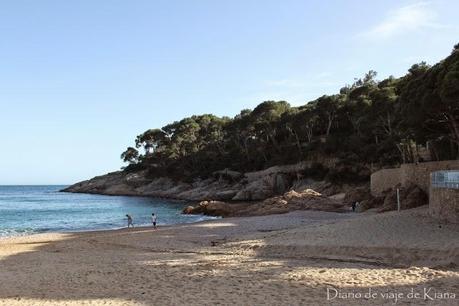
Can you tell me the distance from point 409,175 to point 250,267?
21.6m

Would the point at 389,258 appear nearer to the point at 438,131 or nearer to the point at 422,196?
the point at 422,196

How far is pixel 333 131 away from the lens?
3155 inches

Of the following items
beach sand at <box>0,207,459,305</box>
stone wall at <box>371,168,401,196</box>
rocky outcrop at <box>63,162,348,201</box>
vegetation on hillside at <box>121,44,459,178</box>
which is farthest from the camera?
rocky outcrop at <box>63,162,348,201</box>

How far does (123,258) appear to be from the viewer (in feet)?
62.8

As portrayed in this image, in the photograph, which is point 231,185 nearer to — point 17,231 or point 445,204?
point 17,231

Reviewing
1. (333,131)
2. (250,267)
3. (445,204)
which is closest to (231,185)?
(333,131)

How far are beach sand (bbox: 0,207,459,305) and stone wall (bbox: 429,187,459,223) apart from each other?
0.66 meters

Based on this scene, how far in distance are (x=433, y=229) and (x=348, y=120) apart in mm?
60861

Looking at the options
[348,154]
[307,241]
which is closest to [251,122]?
[348,154]

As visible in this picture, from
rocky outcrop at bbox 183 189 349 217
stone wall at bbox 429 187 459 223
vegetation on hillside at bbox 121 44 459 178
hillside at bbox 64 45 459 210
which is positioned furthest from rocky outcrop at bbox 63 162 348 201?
stone wall at bbox 429 187 459 223

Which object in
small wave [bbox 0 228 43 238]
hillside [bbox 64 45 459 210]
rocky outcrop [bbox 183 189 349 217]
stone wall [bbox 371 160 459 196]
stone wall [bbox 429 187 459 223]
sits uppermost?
hillside [bbox 64 45 459 210]

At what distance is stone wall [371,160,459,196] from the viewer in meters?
29.0

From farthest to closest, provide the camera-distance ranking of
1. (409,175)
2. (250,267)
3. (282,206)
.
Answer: (282,206) → (409,175) → (250,267)

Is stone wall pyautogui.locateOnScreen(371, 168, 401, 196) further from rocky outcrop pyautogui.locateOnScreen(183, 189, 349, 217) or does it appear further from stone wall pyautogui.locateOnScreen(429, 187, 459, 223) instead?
A: stone wall pyautogui.locateOnScreen(429, 187, 459, 223)
